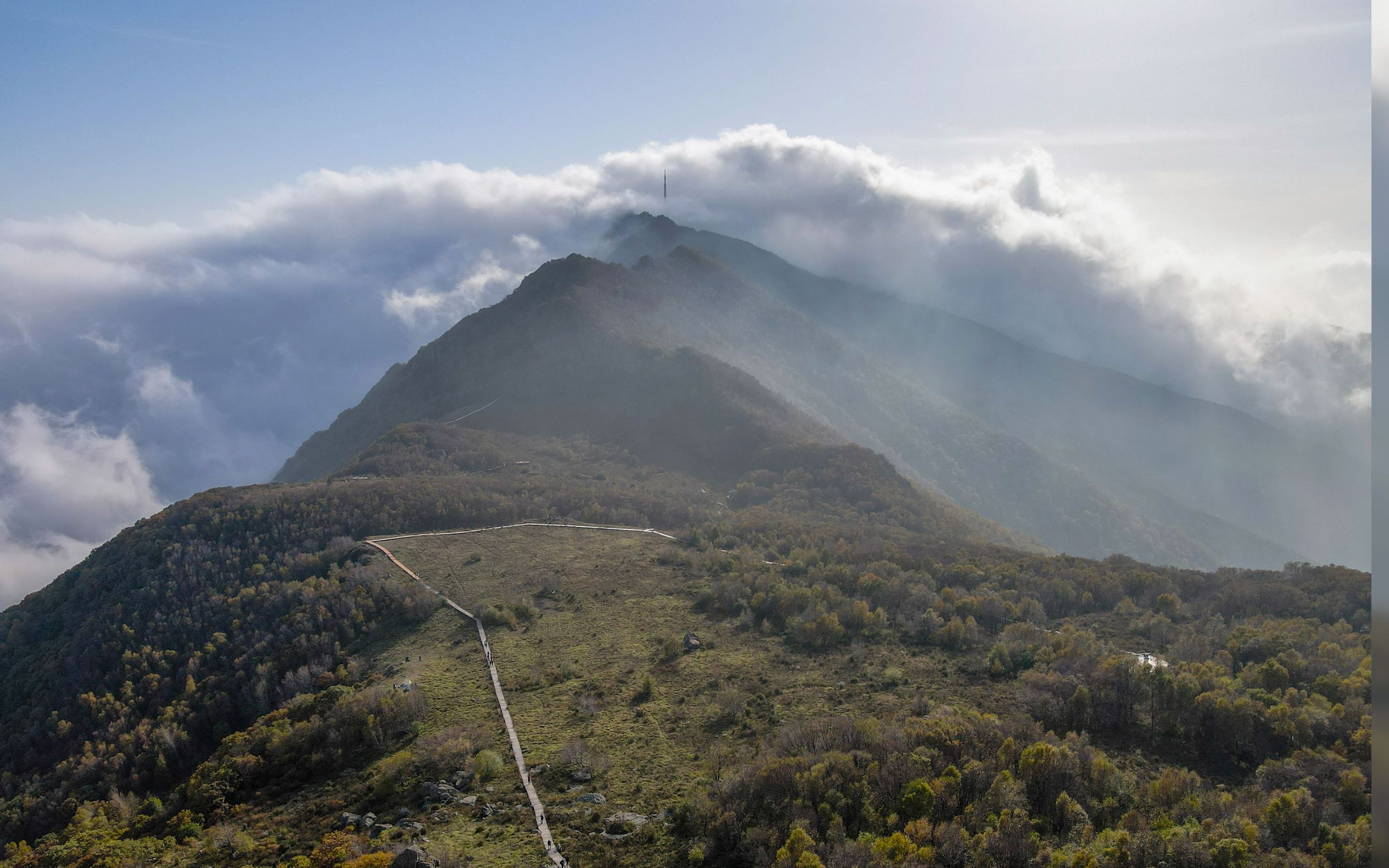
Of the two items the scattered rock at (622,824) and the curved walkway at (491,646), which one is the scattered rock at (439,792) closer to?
the curved walkway at (491,646)

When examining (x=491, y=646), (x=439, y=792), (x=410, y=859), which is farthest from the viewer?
(x=491, y=646)

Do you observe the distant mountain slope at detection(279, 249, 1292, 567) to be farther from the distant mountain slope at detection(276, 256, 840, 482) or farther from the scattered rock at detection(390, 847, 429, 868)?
the scattered rock at detection(390, 847, 429, 868)

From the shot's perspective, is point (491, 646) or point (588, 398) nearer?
point (491, 646)

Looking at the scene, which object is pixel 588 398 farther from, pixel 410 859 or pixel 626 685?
pixel 410 859

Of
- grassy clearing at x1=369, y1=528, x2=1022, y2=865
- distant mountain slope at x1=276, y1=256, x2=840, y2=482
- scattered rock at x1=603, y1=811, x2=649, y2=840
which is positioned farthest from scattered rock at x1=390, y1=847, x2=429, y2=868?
distant mountain slope at x1=276, y1=256, x2=840, y2=482

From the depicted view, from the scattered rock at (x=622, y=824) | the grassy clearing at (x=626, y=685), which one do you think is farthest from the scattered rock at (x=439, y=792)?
the scattered rock at (x=622, y=824)

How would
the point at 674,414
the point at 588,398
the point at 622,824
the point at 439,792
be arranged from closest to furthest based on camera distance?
the point at 622,824
the point at 439,792
the point at 674,414
the point at 588,398

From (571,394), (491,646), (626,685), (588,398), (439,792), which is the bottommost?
(439,792)

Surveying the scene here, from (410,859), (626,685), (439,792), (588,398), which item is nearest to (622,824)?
(410,859)

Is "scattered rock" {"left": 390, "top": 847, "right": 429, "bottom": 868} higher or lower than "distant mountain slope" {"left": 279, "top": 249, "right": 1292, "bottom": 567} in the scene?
lower

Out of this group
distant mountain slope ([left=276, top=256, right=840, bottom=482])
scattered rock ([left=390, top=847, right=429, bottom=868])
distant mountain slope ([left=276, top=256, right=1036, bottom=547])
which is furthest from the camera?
distant mountain slope ([left=276, top=256, right=840, bottom=482])
